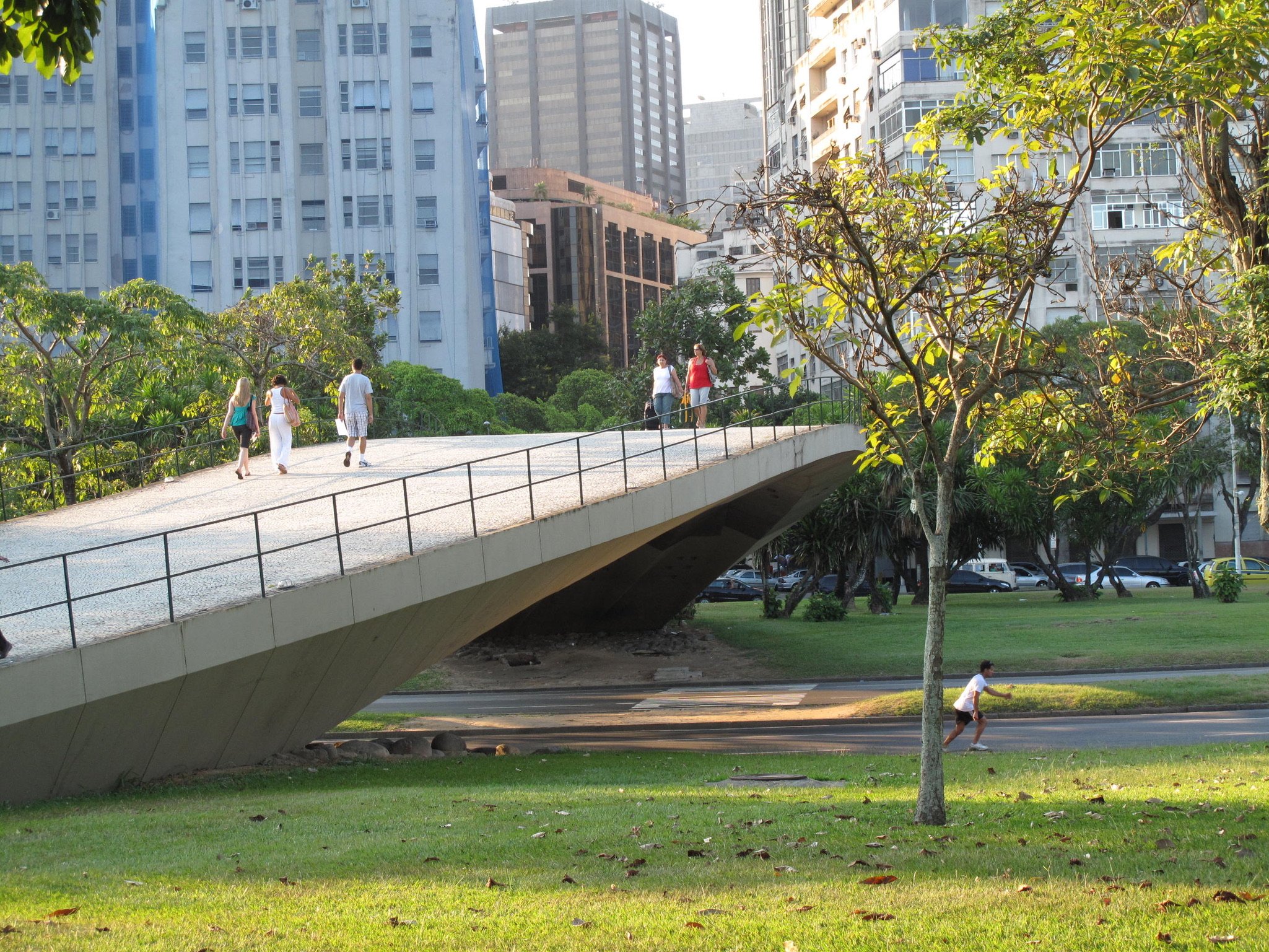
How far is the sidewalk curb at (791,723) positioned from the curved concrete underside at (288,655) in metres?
3.34

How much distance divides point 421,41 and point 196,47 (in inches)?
575

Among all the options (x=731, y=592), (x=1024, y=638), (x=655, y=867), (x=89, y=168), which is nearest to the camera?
(x=655, y=867)

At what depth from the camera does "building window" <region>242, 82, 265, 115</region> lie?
83.4m

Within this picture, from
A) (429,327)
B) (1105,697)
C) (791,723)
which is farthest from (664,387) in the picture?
(429,327)

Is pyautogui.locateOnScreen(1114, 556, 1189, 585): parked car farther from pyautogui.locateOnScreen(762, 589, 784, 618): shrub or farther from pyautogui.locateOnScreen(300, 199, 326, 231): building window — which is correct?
pyautogui.locateOnScreen(300, 199, 326, 231): building window

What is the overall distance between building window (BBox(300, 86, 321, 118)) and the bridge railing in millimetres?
68976

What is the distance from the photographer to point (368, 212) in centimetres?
8319

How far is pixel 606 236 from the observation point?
5418 inches

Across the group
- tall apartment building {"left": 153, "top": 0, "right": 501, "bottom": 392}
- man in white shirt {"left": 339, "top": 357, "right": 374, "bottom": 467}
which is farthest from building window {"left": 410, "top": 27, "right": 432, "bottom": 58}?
man in white shirt {"left": 339, "top": 357, "right": 374, "bottom": 467}

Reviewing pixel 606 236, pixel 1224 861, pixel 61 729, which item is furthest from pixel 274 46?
pixel 1224 861

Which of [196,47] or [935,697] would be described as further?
[196,47]

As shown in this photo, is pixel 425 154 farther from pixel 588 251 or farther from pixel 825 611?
pixel 825 611

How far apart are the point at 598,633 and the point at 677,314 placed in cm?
1935

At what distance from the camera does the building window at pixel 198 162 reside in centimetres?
8338
